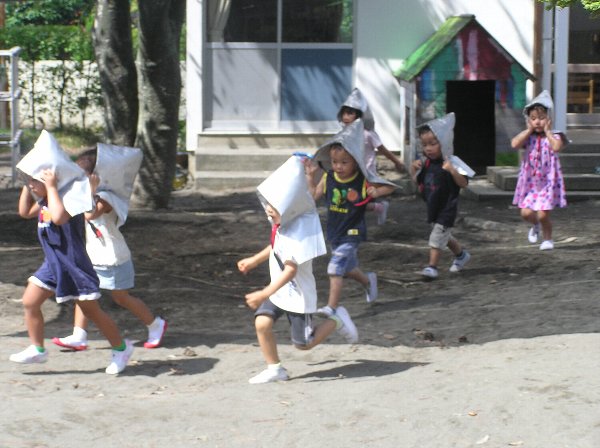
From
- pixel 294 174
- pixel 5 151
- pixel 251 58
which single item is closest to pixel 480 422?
pixel 294 174

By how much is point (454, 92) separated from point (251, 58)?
9.87 ft

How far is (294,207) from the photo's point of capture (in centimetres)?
693

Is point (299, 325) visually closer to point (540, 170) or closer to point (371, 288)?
point (371, 288)

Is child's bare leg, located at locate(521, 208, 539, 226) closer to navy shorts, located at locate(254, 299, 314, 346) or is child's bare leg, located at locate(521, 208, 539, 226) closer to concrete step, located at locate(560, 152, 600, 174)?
concrete step, located at locate(560, 152, 600, 174)

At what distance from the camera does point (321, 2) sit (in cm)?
1747

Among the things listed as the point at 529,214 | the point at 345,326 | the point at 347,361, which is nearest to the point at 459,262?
the point at 529,214

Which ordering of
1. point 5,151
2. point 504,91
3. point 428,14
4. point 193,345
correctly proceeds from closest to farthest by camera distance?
point 193,345 → point 504,91 → point 428,14 → point 5,151

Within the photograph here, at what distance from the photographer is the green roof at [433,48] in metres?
15.8

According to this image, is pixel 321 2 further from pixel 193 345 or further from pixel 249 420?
pixel 249 420

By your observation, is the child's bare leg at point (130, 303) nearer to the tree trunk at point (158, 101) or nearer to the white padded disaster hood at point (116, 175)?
the white padded disaster hood at point (116, 175)

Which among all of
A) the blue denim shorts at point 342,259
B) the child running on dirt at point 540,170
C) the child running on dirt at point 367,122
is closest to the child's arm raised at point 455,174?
the child running on dirt at point 367,122

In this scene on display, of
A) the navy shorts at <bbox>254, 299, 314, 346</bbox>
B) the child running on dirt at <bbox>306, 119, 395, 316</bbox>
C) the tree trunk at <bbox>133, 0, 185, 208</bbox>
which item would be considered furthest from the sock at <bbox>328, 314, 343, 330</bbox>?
the tree trunk at <bbox>133, 0, 185, 208</bbox>

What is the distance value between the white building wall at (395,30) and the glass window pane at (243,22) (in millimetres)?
1267

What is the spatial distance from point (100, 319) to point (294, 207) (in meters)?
1.43
